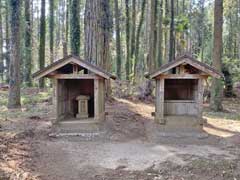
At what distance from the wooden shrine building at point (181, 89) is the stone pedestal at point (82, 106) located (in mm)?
2199

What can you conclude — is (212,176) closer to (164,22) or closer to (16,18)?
(16,18)

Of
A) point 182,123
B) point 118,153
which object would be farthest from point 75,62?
point 182,123

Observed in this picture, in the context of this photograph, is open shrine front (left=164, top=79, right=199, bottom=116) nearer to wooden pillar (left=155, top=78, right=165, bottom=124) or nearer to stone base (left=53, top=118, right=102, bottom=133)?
wooden pillar (left=155, top=78, right=165, bottom=124)

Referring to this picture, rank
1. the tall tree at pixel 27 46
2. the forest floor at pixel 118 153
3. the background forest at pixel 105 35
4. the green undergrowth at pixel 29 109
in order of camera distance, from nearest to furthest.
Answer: the forest floor at pixel 118 153 → the green undergrowth at pixel 29 109 → the background forest at pixel 105 35 → the tall tree at pixel 27 46

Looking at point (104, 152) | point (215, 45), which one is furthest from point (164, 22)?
point (104, 152)

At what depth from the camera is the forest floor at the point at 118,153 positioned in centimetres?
601

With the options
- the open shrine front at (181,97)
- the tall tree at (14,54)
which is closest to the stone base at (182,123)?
the open shrine front at (181,97)

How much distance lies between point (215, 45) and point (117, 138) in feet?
26.5

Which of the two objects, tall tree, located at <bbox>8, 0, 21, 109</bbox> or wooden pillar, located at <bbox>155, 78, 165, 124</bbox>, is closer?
wooden pillar, located at <bbox>155, 78, 165, 124</bbox>

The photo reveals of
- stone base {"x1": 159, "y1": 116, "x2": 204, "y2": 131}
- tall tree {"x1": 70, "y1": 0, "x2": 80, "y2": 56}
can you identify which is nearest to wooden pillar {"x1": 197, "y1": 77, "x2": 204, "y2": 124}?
stone base {"x1": 159, "y1": 116, "x2": 204, "y2": 131}

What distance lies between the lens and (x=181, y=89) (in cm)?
1130

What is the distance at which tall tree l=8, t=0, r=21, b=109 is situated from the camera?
12820 millimetres

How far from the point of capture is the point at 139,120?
11.6m

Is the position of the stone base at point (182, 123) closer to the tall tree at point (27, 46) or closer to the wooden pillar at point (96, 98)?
the wooden pillar at point (96, 98)
